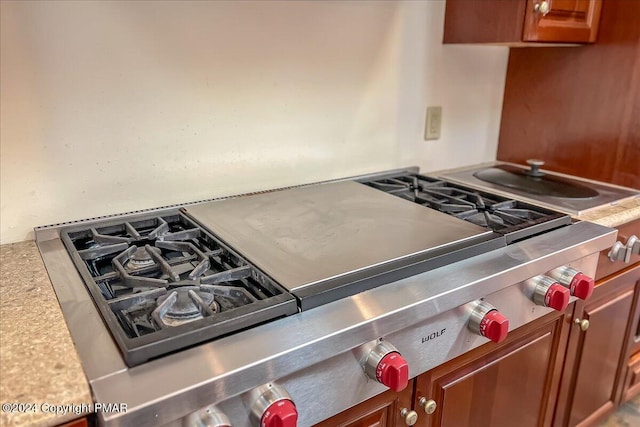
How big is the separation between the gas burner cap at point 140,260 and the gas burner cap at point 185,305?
15 centimetres

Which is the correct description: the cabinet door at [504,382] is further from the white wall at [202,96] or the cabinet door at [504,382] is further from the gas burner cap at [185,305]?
the white wall at [202,96]

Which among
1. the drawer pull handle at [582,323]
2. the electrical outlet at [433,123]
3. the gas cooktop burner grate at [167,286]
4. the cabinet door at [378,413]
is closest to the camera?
the gas cooktop burner grate at [167,286]

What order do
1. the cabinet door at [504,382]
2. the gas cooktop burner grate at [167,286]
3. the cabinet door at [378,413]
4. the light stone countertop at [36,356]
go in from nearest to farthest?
1. the light stone countertop at [36,356]
2. the gas cooktop burner grate at [167,286]
3. the cabinet door at [378,413]
4. the cabinet door at [504,382]

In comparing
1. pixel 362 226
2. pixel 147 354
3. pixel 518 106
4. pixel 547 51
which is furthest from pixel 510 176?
pixel 147 354

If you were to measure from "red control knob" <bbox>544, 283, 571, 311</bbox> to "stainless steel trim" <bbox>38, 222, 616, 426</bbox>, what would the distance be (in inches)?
1.9

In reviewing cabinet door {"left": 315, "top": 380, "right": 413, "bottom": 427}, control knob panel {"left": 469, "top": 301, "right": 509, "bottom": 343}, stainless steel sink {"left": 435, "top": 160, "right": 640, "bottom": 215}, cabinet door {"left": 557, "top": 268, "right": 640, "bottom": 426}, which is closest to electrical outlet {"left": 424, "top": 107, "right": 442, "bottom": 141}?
stainless steel sink {"left": 435, "top": 160, "right": 640, "bottom": 215}

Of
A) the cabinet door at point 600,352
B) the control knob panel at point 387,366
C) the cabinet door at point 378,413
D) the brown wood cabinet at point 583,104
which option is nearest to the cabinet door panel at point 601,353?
the cabinet door at point 600,352

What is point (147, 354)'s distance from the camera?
607 mm

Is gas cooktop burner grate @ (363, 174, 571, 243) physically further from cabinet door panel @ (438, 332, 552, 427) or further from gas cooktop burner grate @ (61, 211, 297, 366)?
gas cooktop burner grate @ (61, 211, 297, 366)

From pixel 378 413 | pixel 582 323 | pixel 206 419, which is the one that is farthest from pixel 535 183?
pixel 206 419

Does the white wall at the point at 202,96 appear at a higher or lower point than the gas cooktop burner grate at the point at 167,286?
higher

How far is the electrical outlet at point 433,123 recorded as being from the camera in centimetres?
158

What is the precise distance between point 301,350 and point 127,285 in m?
0.33

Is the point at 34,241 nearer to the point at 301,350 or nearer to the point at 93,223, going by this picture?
the point at 93,223
